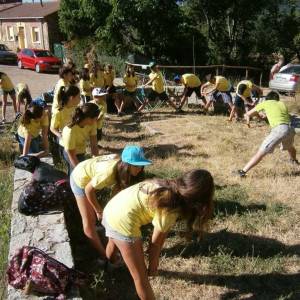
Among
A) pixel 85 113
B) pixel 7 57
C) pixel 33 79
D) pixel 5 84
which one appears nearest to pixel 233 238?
pixel 85 113

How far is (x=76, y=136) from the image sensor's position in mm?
Answer: 5188

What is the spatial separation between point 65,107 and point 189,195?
3710mm

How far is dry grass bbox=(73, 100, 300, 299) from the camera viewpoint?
413 cm

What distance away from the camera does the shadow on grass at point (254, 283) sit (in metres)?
4.06

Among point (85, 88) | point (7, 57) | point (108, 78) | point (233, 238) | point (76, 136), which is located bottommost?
point (233, 238)

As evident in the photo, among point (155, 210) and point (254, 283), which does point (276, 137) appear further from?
point (155, 210)

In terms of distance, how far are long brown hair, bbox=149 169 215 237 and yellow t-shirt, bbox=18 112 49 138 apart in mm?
3342

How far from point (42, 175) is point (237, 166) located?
3.57 m

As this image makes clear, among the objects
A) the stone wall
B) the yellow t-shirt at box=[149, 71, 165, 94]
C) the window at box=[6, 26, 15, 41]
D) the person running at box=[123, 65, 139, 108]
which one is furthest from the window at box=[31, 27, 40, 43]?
the stone wall

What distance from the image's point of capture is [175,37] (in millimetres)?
23391

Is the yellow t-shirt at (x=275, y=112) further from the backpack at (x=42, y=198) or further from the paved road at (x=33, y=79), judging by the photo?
the paved road at (x=33, y=79)

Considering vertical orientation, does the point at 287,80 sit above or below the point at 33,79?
below

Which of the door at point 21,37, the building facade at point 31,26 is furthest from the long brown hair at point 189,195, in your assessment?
the door at point 21,37

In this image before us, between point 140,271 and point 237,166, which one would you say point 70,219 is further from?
point 237,166
